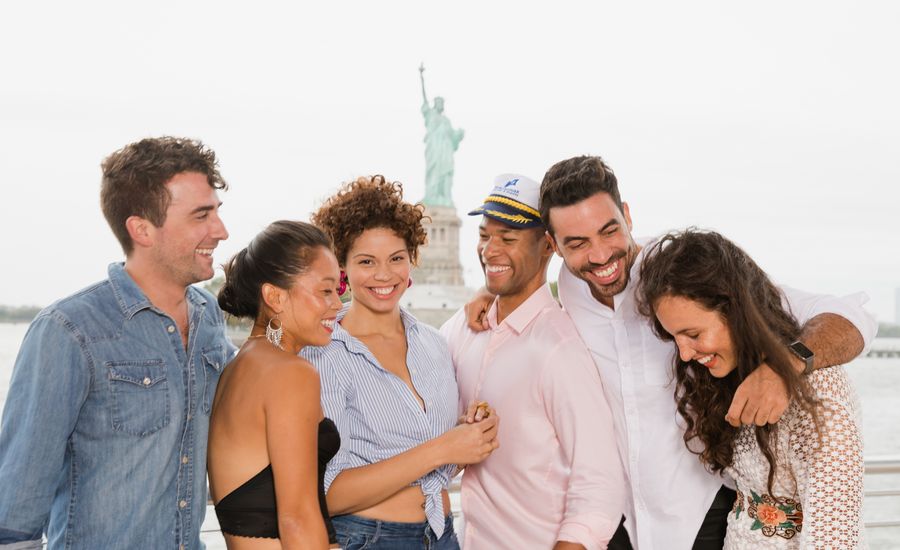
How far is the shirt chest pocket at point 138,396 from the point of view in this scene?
6.24 ft

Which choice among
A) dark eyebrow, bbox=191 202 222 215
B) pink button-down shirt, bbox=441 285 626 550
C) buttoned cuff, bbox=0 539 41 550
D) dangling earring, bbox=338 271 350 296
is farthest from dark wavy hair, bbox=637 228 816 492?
buttoned cuff, bbox=0 539 41 550

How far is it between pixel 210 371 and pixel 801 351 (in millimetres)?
1470

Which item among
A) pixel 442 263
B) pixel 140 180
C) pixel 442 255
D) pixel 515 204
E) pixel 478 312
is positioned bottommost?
pixel 442 263

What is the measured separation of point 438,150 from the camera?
28.5 metres

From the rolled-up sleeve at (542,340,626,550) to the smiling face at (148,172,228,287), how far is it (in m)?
1.04

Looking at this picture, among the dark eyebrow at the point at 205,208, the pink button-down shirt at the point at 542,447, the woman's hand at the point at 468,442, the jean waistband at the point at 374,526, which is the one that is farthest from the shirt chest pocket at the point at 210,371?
the pink button-down shirt at the point at 542,447

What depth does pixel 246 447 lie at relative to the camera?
198cm

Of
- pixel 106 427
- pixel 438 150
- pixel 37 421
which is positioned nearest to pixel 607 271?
pixel 106 427

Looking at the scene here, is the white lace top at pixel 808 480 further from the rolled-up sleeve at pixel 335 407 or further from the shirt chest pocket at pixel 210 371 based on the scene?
the shirt chest pocket at pixel 210 371

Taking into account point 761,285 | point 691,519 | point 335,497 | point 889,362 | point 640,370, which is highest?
point 761,285

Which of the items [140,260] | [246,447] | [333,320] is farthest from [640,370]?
[140,260]

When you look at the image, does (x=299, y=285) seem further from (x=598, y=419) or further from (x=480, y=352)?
(x=598, y=419)

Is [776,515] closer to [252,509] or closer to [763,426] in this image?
[763,426]

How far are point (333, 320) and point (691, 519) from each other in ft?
3.92
